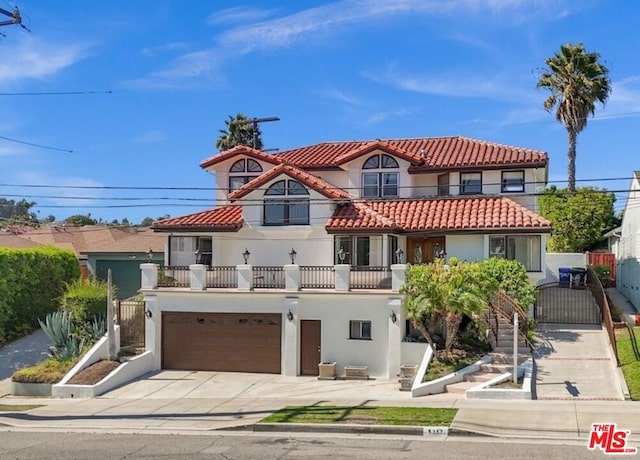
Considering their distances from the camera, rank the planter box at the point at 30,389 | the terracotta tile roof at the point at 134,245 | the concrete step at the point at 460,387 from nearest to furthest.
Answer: the concrete step at the point at 460,387 → the planter box at the point at 30,389 → the terracotta tile roof at the point at 134,245

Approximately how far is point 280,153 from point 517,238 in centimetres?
1316

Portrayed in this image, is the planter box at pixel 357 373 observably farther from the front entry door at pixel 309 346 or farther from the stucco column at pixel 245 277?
the stucco column at pixel 245 277

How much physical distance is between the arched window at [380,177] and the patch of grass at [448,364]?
921cm

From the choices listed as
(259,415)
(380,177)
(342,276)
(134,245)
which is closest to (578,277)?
(380,177)

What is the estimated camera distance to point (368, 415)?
1453 centimetres

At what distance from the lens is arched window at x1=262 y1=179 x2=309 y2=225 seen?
24.9 m

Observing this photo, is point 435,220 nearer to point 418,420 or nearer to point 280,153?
point 280,153

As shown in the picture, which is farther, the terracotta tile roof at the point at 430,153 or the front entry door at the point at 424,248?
the terracotta tile roof at the point at 430,153

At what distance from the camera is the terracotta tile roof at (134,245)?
3494 cm

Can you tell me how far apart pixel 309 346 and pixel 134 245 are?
1690 cm

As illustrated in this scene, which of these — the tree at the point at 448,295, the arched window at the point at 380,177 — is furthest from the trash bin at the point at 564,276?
the tree at the point at 448,295

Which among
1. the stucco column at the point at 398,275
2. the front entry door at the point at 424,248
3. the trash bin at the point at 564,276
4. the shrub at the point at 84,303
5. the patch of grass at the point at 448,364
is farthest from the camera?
the trash bin at the point at 564,276

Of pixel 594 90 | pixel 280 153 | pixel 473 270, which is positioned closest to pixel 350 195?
pixel 280 153

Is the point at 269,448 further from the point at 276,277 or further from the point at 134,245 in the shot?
the point at 134,245
